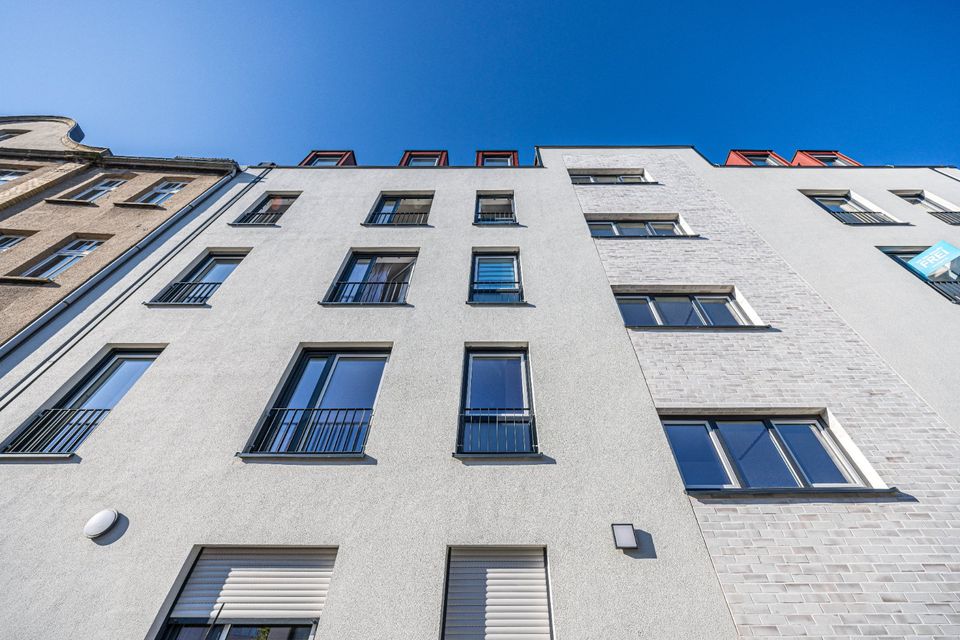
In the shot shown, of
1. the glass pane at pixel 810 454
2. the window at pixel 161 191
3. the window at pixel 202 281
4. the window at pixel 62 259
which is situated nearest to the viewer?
the glass pane at pixel 810 454

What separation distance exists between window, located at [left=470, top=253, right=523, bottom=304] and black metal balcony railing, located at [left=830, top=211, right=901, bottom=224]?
366 inches

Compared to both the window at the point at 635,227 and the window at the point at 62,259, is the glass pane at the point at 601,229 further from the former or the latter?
the window at the point at 62,259

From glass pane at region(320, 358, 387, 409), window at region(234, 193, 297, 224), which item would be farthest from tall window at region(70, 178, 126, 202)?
glass pane at region(320, 358, 387, 409)

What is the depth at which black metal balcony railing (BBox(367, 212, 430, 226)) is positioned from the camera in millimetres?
11211

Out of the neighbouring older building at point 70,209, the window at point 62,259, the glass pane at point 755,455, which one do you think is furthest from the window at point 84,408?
the glass pane at point 755,455

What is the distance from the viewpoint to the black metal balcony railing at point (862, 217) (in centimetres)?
1096

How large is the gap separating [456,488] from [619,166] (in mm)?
12692

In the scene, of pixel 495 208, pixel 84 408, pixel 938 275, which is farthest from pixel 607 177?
pixel 84 408

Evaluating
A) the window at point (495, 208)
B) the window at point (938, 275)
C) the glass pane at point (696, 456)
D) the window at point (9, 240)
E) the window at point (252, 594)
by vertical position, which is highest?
the window at point (495, 208)

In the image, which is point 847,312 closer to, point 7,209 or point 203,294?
point 203,294

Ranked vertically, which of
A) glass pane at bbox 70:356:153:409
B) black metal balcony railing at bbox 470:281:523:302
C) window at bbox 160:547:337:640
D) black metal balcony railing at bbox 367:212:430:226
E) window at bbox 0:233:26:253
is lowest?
window at bbox 160:547:337:640

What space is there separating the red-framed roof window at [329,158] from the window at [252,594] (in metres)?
13.2

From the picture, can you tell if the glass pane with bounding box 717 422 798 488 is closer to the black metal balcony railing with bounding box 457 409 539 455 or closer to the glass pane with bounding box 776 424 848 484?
the glass pane with bounding box 776 424 848 484

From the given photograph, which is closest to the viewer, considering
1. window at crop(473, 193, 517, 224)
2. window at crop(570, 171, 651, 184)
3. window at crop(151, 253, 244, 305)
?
window at crop(151, 253, 244, 305)
